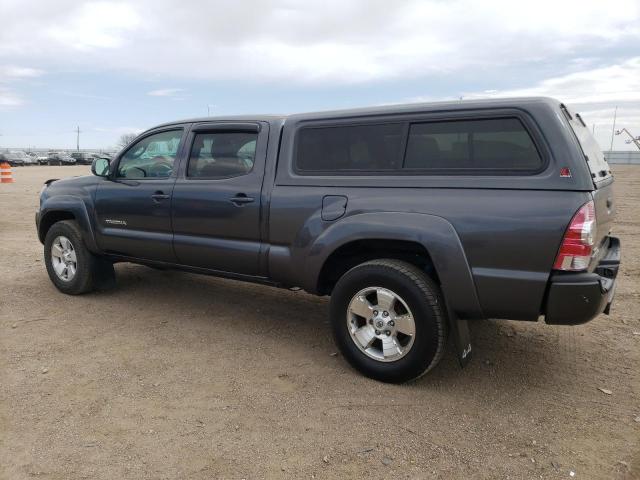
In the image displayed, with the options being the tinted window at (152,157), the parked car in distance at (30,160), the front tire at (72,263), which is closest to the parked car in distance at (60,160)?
the parked car in distance at (30,160)

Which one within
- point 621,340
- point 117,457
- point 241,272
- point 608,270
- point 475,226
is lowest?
point 117,457

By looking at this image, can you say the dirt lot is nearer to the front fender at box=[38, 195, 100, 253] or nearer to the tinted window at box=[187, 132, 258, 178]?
the front fender at box=[38, 195, 100, 253]

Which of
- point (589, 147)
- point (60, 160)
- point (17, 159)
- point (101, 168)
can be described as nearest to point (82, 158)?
point (60, 160)

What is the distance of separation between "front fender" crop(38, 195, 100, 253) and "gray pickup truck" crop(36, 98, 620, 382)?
705 millimetres

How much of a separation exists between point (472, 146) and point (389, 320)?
1242 mm

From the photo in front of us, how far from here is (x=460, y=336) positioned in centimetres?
339

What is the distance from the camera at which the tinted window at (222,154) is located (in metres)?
4.34

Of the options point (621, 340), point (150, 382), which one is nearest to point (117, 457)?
point (150, 382)

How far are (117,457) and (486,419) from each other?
2.10 meters

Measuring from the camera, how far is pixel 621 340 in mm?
4344

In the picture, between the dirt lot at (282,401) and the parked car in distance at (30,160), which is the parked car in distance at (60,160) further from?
the dirt lot at (282,401)

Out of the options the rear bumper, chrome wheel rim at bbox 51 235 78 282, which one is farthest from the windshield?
chrome wheel rim at bbox 51 235 78 282

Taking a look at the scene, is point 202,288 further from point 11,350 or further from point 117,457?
point 117,457

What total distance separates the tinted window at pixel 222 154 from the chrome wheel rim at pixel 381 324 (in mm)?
1480
